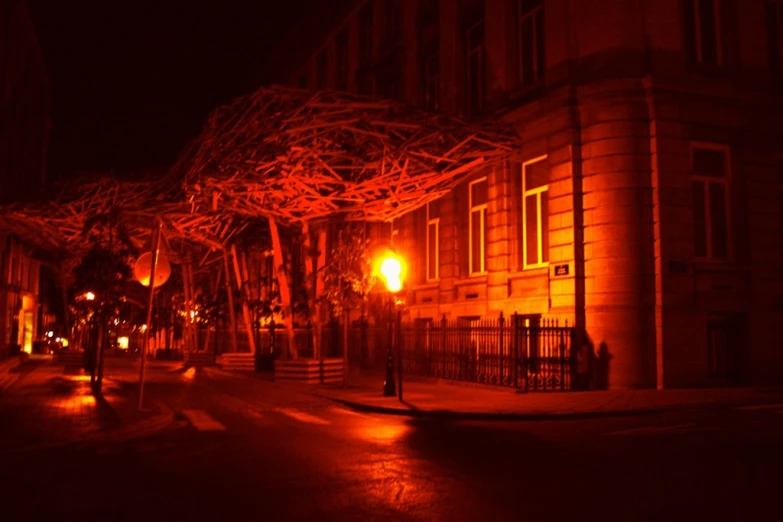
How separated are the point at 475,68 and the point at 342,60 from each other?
15.0 metres

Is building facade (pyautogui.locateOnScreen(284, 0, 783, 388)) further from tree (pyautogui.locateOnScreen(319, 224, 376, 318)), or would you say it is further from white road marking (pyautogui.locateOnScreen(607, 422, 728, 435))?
white road marking (pyautogui.locateOnScreen(607, 422, 728, 435))

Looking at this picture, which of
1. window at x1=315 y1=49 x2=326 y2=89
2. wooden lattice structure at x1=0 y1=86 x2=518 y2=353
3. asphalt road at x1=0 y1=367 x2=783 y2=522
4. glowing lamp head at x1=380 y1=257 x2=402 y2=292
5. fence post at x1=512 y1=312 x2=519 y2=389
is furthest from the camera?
window at x1=315 y1=49 x2=326 y2=89

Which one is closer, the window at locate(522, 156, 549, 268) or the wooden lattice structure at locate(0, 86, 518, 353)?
the wooden lattice structure at locate(0, 86, 518, 353)

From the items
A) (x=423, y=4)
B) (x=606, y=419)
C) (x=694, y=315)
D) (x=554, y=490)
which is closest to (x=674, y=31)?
(x=694, y=315)

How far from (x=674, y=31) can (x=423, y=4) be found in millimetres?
12922

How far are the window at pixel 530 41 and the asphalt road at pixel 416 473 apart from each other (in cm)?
1243

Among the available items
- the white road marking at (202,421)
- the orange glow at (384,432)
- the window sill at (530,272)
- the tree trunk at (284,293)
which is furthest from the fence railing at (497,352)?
the white road marking at (202,421)

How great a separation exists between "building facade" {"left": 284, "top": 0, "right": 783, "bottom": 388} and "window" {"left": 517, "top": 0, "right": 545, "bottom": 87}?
0.06 meters

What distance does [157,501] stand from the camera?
25.6 ft

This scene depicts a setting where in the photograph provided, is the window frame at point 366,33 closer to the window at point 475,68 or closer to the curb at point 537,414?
the window at point 475,68

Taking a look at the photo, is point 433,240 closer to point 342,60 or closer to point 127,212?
point 127,212

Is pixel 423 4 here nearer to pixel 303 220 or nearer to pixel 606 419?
pixel 303 220

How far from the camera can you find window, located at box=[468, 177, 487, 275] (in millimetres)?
25500

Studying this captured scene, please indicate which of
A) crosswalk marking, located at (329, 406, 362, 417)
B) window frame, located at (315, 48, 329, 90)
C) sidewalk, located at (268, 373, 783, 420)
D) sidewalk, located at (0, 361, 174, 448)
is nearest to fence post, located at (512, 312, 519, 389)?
sidewalk, located at (268, 373, 783, 420)
